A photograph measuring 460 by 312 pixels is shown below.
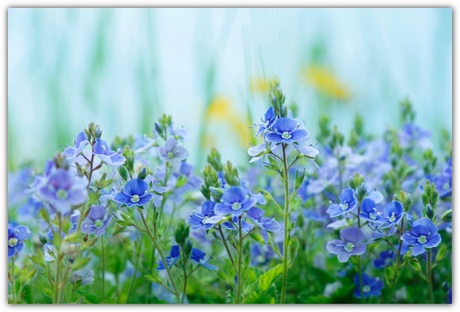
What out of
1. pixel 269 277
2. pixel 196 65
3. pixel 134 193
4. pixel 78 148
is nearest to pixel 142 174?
pixel 134 193

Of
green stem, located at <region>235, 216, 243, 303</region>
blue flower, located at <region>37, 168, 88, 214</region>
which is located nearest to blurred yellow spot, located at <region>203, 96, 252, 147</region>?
green stem, located at <region>235, 216, 243, 303</region>

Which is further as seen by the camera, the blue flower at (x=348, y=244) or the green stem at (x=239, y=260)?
the blue flower at (x=348, y=244)

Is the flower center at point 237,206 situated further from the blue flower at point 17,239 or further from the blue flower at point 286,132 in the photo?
the blue flower at point 17,239

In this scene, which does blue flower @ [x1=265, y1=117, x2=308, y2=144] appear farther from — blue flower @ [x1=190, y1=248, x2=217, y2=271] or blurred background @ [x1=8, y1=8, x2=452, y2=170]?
blurred background @ [x1=8, y1=8, x2=452, y2=170]

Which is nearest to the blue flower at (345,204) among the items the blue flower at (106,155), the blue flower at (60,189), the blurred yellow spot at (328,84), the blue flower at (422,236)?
the blue flower at (422,236)

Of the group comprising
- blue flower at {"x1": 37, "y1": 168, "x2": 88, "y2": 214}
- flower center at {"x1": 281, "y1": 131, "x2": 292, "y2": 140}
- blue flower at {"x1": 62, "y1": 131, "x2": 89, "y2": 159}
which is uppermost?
flower center at {"x1": 281, "y1": 131, "x2": 292, "y2": 140}

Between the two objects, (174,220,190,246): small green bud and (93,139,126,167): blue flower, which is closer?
(93,139,126,167): blue flower

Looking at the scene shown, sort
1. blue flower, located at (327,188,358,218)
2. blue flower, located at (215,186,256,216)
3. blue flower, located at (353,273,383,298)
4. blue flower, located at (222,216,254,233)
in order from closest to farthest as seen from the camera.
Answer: blue flower, located at (215,186,256,216) < blue flower, located at (222,216,254,233) < blue flower, located at (327,188,358,218) < blue flower, located at (353,273,383,298)

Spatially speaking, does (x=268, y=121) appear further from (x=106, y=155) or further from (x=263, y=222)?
(x=106, y=155)
